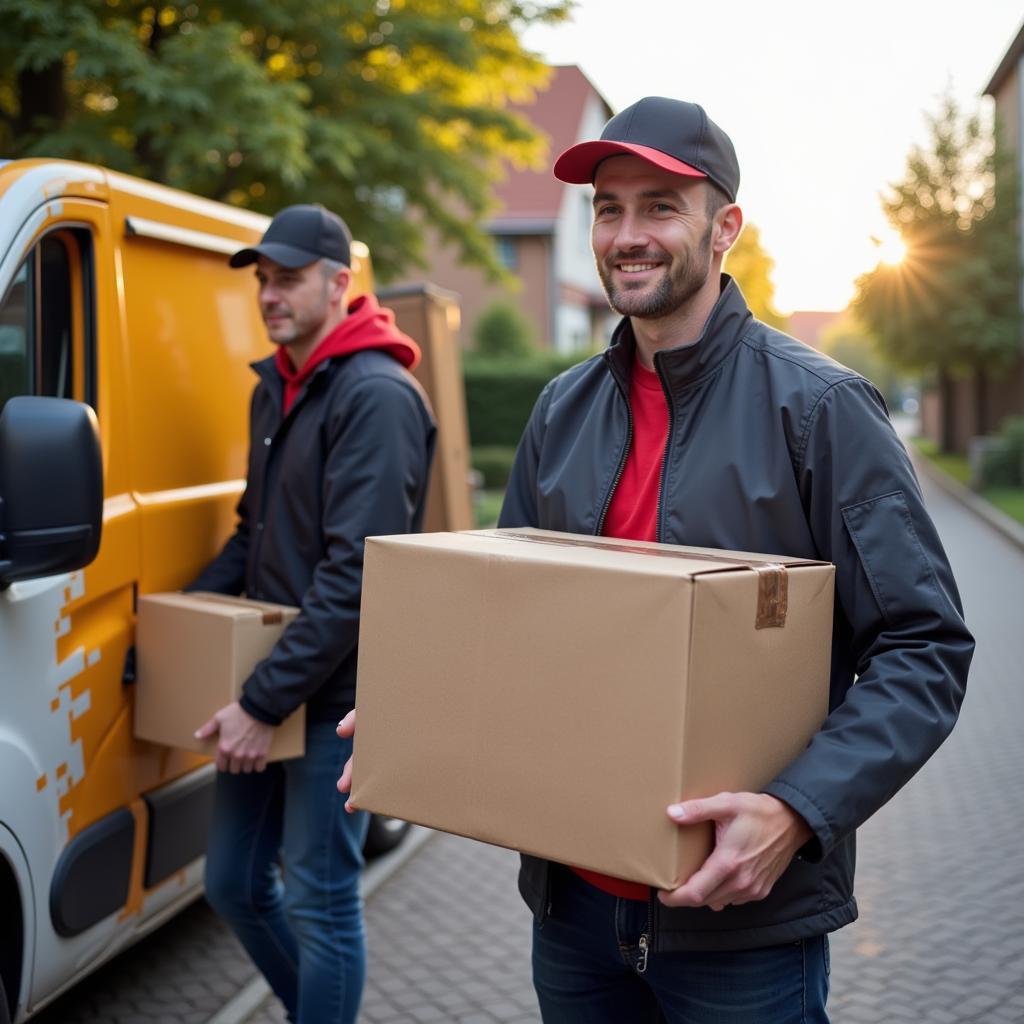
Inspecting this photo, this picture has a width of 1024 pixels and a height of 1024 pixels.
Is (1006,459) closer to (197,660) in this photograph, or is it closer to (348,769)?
(197,660)

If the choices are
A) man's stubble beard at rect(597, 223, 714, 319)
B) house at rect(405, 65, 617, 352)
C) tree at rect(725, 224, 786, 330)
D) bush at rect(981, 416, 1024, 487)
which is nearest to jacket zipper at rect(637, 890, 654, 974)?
man's stubble beard at rect(597, 223, 714, 319)

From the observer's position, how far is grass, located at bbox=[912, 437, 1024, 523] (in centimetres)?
1897

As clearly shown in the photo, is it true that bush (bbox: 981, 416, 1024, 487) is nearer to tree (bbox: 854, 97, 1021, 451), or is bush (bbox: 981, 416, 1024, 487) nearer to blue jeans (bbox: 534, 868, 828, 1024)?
tree (bbox: 854, 97, 1021, 451)

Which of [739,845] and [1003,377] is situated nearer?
[739,845]

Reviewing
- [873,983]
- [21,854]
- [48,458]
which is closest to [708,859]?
[48,458]

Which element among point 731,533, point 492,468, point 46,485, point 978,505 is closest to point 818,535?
point 731,533

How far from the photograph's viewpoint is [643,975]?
2.16 metres

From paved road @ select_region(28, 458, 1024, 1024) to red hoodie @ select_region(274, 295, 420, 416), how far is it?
6.31 feet

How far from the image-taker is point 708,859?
180cm

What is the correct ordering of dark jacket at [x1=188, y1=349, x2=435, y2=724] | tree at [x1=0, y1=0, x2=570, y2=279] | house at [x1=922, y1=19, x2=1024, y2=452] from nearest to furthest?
dark jacket at [x1=188, y1=349, x2=435, y2=724]
tree at [x1=0, y1=0, x2=570, y2=279]
house at [x1=922, y1=19, x2=1024, y2=452]

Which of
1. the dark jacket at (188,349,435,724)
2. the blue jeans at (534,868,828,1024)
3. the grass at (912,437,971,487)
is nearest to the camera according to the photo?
the blue jeans at (534,868,828,1024)

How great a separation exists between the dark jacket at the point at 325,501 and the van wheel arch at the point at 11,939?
0.68 metres

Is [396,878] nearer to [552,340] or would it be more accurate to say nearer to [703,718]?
[703,718]

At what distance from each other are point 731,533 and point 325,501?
149 cm
